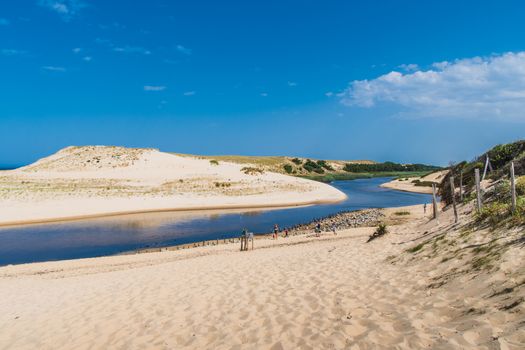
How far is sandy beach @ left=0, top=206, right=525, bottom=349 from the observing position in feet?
19.4

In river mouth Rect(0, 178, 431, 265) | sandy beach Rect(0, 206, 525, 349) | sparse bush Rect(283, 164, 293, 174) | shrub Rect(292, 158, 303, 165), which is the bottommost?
river mouth Rect(0, 178, 431, 265)

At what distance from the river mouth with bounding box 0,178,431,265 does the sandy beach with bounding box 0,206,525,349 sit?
11882 mm

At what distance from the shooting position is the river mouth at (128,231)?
2489cm

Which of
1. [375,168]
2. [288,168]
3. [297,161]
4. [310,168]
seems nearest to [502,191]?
[288,168]

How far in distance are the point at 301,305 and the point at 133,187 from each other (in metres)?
50.5

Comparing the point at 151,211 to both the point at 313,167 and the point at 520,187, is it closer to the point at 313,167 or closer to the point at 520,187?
the point at 520,187

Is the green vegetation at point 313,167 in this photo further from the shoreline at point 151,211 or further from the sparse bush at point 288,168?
the shoreline at point 151,211

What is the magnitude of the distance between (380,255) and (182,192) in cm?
4323

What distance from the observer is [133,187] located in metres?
54.3

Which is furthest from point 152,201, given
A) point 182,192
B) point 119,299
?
point 119,299

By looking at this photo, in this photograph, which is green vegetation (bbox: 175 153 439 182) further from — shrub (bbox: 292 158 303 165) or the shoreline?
the shoreline

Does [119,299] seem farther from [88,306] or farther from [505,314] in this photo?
[505,314]

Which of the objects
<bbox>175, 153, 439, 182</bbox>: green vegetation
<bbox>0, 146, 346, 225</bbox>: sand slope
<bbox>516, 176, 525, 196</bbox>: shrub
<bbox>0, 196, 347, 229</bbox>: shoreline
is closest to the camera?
<bbox>516, 176, 525, 196</bbox>: shrub

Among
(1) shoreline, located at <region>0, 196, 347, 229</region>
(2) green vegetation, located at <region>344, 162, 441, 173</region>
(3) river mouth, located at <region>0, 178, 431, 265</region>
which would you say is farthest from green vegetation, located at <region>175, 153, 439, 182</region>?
(3) river mouth, located at <region>0, 178, 431, 265</region>
